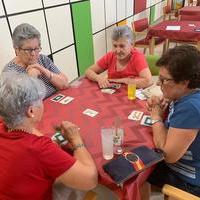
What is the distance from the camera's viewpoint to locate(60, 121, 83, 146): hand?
4.01 feet

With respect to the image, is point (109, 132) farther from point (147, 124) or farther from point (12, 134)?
point (12, 134)

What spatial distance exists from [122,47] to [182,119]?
1.14 m

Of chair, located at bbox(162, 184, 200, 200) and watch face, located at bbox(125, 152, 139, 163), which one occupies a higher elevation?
watch face, located at bbox(125, 152, 139, 163)

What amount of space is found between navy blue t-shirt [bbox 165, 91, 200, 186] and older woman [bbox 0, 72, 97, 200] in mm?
488

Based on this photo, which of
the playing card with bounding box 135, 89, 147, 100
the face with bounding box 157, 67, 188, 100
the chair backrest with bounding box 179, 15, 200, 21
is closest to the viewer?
the face with bounding box 157, 67, 188, 100

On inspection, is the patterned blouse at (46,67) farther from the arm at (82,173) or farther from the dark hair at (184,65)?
the dark hair at (184,65)

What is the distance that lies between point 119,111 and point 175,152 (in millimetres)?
532

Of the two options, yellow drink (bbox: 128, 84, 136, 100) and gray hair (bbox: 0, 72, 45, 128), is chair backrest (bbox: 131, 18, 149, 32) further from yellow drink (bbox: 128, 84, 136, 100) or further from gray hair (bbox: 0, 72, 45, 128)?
gray hair (bbox: 0, 72, 45, 128)

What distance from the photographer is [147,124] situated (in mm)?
1441

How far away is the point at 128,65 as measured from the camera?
2.17 metres

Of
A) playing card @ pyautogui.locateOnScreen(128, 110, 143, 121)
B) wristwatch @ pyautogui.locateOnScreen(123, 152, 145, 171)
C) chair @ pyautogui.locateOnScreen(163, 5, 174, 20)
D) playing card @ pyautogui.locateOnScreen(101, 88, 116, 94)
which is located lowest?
chair @ pyautogui.locateOnScreen(163, 5, 174, 20)

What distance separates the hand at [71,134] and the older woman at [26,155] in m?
0.17

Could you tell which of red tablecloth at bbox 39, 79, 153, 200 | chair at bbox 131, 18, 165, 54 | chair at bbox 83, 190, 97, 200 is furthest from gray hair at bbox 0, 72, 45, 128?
chair at bbox 131, 18, 165, 54

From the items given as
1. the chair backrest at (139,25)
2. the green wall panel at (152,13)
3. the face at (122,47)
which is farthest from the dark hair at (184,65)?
the green wall panel at (152,13)
